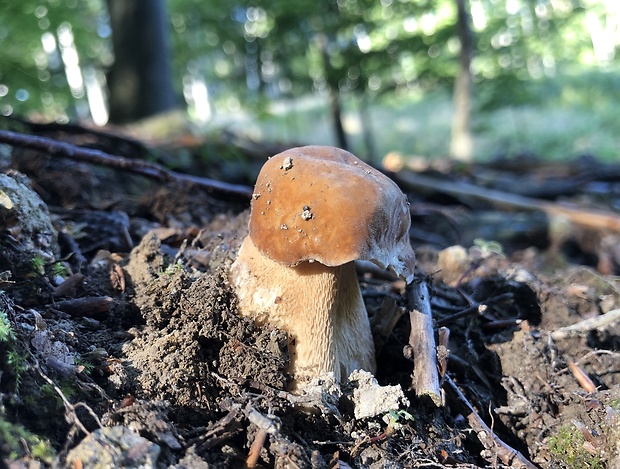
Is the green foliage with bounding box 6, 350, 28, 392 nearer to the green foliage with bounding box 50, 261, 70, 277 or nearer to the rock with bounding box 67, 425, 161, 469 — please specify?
the rock with bounding box 67, 425, 161, 469

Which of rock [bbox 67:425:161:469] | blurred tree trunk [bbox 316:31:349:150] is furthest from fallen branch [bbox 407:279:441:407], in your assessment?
blurred tree trunk [bbox 316:31:349:150]

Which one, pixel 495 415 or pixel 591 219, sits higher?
pixel 495 415

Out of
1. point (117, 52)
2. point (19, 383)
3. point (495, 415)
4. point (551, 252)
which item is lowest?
point (551, 252)

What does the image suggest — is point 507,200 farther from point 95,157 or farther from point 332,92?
point 332,92

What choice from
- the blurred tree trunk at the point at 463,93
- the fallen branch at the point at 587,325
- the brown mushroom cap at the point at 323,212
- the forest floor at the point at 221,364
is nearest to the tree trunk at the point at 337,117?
the blurred tree trunk at the point at 463,93

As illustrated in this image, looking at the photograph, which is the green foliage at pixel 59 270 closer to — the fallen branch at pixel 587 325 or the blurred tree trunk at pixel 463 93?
the fallen branch at pixel 587 325

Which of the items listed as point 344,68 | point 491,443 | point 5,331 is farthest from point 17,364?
point 344,68

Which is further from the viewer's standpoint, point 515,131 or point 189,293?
point 515,131

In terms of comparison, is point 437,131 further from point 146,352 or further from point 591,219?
point 146,352

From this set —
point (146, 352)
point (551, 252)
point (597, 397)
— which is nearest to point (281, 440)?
point (146, 352)
